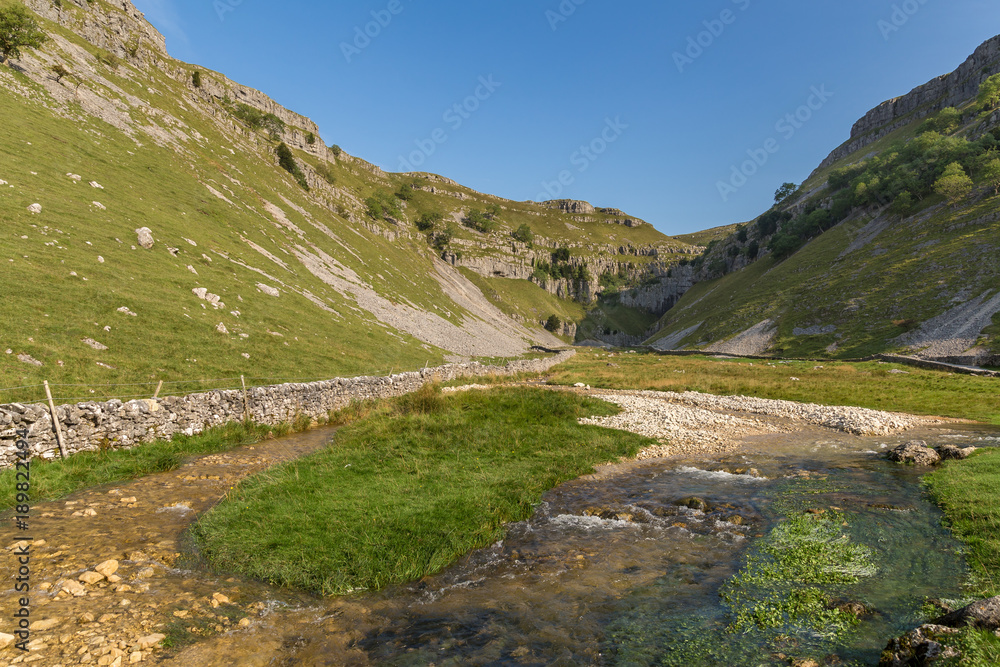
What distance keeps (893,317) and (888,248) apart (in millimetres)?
30077

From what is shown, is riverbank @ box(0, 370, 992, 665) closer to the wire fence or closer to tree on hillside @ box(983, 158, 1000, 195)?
the wire fence

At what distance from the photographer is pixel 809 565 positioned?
9.88 meters

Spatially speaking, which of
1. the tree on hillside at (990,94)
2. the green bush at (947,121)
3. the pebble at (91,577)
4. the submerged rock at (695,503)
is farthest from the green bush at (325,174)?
the tree on hillside at (990,94)

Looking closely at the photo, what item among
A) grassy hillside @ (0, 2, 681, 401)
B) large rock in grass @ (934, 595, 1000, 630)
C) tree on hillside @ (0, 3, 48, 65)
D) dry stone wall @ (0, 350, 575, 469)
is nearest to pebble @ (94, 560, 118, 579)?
dry stone wall @ (0, 350, 575, 469)

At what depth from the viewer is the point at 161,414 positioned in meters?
18.6

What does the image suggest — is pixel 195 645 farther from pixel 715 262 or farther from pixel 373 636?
pixel 715 262

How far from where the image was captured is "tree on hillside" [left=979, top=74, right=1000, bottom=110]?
107062mm

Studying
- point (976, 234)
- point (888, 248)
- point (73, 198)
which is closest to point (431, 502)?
point (73, 198)

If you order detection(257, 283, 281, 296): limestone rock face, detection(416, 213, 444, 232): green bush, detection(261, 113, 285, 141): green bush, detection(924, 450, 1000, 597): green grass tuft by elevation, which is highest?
detection(261, 113, 285, 141): green bush

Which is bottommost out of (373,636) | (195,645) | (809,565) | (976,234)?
(809,565)

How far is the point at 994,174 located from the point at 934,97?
452 ft

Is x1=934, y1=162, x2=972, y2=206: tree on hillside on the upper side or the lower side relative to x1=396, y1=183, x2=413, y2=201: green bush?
lower

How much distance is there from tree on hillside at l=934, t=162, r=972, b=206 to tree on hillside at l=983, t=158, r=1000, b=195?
9.38 feet

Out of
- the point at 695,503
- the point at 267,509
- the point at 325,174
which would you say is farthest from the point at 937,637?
the point at 325,174
